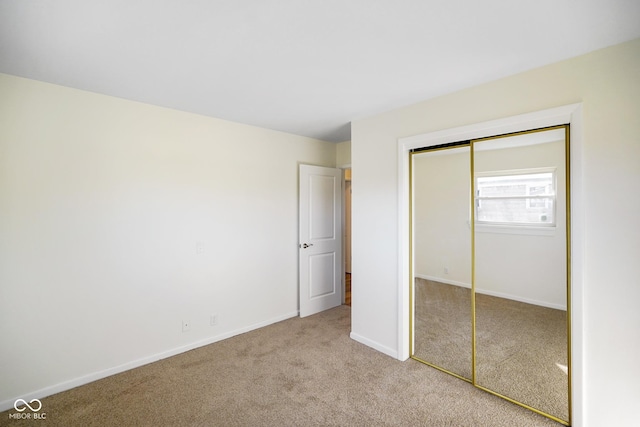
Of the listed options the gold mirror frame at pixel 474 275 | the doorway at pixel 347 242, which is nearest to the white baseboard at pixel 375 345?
the gold mirror frame at pixel 474 275

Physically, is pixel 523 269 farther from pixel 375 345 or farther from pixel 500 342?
pixel 375 345

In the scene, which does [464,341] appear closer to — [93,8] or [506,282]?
[506,282]

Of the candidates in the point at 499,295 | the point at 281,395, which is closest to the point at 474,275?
the point at 499,295

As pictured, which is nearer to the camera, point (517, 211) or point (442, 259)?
point (517, 211)

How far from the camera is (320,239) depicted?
413 centimetres

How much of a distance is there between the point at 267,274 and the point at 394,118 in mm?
2325

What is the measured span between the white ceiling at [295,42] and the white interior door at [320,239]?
1.61m

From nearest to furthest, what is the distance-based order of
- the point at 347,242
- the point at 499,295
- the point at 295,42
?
1. the point at 295,42
2. the point at 499,295
3. the point at 347,242

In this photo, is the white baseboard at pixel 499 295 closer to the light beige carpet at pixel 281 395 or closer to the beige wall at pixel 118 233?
the light beige carpet at pixel 281 395

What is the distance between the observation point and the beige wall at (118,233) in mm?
2188

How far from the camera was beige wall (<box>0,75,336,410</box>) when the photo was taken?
219cm

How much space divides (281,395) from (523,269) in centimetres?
213

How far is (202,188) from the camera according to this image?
3.11m

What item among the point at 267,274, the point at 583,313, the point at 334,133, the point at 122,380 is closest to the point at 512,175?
the point at 583,313
